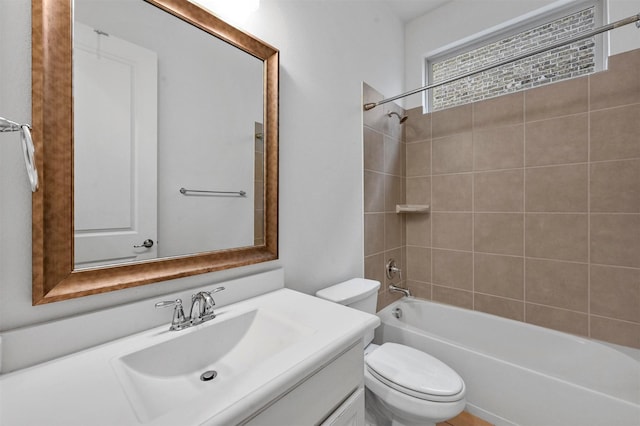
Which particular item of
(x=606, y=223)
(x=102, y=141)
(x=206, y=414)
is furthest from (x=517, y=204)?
(x=102, y=141)

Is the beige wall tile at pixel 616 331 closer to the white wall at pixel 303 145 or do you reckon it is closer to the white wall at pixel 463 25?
the white wall at pixel 303 145

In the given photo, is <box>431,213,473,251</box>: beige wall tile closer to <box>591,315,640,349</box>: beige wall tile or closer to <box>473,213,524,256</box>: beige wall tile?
<box>473,213,524,256</box>: beige wall tile

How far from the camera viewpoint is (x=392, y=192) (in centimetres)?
215

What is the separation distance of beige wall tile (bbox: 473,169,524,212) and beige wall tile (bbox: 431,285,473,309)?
649mm

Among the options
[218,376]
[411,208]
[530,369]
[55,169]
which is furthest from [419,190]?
[55,169]

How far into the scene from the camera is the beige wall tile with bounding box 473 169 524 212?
1845mm

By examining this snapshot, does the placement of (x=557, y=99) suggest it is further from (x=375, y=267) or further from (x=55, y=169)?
(x=55, y=169)

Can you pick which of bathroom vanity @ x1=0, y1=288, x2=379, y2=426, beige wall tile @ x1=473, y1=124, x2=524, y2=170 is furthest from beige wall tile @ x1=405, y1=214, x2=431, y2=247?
bathroom vanity @ x1=0, y1=288, x2=379, y2=426

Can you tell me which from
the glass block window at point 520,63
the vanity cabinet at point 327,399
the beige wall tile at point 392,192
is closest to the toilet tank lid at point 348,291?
the vanity cabinet at point 327,399

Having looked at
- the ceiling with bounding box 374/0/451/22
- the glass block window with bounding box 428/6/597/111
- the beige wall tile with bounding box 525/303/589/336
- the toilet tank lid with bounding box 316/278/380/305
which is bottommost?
the beige wall tile with bounding box 525/303/589/336

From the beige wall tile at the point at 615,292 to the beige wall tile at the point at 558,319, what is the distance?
0.09 m

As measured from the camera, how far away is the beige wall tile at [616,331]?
4.89 ft

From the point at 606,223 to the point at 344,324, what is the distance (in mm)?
1786

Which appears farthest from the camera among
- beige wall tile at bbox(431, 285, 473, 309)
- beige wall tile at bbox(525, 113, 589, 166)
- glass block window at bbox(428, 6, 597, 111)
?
beige wall tile at bbox(431, 285, 473, 309)
